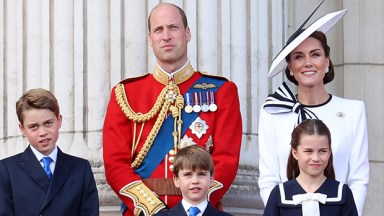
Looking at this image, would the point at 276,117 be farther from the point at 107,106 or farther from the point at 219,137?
the point at 107,106

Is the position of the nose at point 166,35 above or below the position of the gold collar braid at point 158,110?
above

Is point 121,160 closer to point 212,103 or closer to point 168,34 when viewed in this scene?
point 212,103

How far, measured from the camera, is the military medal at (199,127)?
30.6 ft

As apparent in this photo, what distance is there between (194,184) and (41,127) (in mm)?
978

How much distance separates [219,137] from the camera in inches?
365

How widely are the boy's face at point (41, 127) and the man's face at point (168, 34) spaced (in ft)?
2.66

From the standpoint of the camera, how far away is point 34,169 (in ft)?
29.6

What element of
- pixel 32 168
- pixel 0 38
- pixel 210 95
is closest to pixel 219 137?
pixel 210 95

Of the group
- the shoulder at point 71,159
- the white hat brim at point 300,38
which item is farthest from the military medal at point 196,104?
the shoulder at point 71,159

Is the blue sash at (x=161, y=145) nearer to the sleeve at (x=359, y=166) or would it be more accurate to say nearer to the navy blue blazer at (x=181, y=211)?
the navy blue blazer at (x=181, y=211)

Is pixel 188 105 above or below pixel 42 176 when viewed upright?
above

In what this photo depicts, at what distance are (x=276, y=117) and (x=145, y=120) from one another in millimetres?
807

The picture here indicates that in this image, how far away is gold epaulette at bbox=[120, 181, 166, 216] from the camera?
29.4ft

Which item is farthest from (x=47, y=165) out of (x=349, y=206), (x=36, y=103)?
(x=349, y=206)
